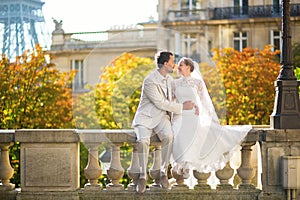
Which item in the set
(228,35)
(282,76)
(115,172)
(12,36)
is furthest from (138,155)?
(12,36)

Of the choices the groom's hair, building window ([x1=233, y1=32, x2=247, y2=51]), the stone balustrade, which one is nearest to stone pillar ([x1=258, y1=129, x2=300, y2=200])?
the stone balustrade

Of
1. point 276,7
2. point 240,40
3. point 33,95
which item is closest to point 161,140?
point 33,95

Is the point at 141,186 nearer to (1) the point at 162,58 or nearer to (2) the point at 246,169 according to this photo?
(2) the point at 246,169

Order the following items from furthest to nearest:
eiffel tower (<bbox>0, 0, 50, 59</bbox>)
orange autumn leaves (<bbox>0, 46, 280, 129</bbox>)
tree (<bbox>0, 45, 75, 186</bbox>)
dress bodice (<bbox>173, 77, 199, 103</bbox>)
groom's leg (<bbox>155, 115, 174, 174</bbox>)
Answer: eiffel tower (<bbox>0, 0, 50, 59</bbox>)
orange autumn leaves (<bbox>0, 46, 280, 129</bbox>)
tree (<bbox>0, 45, 75, 186</bbox>)
dress bodice (<bbox>173, 77, 199, 103</bbox>)
groom's leg (<bbox>155, 115, 174, 174</bbox>)

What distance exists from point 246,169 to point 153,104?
1.45m

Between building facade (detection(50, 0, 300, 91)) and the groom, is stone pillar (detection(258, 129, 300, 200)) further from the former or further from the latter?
building facade (detection(50, 0, 300, 91))

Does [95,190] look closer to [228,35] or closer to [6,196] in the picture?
[6,196]

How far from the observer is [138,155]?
30.8 ft

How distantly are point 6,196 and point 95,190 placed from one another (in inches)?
45.2

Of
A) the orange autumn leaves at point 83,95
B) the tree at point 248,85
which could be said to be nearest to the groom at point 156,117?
the orange autumn leaves at point 83,95

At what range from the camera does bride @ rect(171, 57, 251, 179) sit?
31.2 ft

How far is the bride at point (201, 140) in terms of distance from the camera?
9500 millimetres

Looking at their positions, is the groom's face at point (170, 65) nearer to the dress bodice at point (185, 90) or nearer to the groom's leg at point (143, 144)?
the dress bodice at point (185, 90)

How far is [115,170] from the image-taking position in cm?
962
